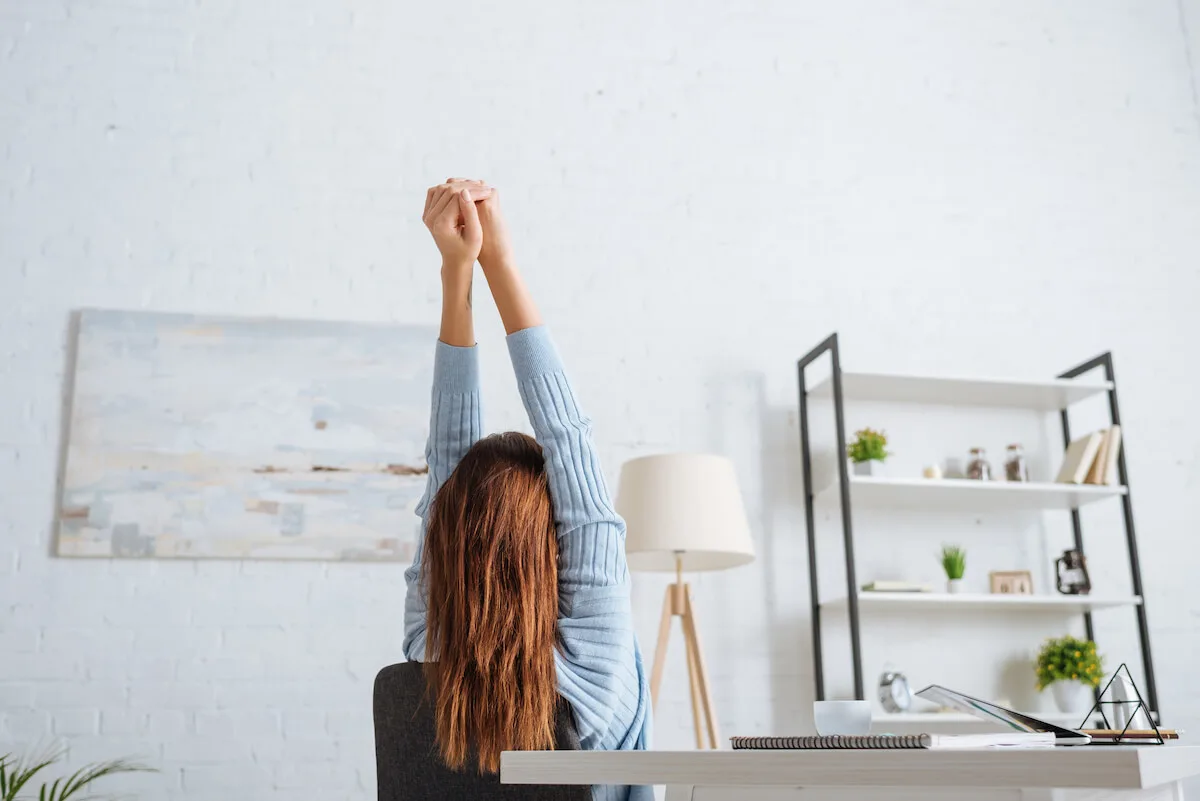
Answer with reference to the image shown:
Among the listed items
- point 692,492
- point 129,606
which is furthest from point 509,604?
point 129,606

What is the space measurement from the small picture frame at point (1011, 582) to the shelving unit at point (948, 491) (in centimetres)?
6

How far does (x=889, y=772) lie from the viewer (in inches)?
31.8

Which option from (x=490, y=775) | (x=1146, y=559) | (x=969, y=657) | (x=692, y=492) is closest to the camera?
(x=490, y=775)

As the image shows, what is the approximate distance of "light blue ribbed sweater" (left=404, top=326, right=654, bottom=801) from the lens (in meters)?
1.21

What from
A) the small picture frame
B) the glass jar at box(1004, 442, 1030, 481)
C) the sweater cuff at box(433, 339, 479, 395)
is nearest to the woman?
the sweater cuff at box(433, 339, 479, 395)

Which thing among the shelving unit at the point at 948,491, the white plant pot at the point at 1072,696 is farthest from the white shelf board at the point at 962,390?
the white plant pot at the point at 1072,696

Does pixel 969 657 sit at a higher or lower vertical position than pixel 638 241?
lower

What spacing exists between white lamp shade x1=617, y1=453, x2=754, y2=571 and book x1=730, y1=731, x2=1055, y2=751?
186cm

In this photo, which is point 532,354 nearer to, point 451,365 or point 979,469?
point 451,365

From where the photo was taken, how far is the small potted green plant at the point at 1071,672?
128 inches

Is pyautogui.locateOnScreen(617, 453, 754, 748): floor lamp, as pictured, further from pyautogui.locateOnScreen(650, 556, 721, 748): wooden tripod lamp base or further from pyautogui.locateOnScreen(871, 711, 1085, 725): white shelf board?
pyautogui.locateOnScreen(871, 711, 1085, 725): white shelf board

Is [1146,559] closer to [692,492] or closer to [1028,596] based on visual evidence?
[1028,596]

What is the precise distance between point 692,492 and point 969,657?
1192 mm

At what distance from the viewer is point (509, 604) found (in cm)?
119
